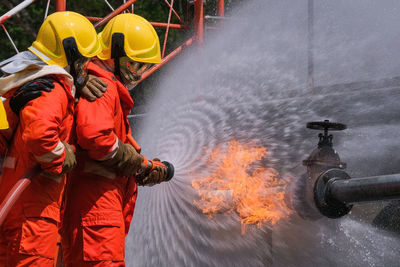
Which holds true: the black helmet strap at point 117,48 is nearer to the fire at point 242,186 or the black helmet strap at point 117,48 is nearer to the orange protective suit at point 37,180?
the orange protective suit at point 37,180

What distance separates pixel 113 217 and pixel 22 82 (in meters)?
0.97

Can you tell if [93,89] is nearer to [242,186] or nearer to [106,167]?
[106,167]

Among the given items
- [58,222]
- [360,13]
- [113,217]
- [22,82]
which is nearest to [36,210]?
[58,222]

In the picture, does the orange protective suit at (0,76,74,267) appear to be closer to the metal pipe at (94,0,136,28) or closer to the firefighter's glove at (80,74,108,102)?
the firefighter's glove at (80,74,108,102)

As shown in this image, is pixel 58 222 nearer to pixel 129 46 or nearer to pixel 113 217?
pixel 113 217

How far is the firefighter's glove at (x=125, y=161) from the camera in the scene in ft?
11.0

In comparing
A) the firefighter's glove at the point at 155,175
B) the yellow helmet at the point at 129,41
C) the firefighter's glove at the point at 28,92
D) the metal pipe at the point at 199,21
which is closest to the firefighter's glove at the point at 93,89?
the firefighter's glove at the point at 28,92

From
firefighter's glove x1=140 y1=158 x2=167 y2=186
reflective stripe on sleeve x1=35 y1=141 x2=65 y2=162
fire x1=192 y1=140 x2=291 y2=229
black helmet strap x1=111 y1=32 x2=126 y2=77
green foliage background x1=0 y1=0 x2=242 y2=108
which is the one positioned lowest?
fire x1=192 y1=140 x2=291 y2=229

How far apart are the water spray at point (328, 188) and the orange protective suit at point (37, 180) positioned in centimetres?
165

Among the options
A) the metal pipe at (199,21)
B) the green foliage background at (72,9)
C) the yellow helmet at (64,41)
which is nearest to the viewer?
the yellow helmet at (64,41)

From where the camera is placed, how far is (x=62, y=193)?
3176 mm

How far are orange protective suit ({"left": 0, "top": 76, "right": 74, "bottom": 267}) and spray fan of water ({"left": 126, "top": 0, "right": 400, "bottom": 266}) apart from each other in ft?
7.76

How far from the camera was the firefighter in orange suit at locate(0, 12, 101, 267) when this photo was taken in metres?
2.89

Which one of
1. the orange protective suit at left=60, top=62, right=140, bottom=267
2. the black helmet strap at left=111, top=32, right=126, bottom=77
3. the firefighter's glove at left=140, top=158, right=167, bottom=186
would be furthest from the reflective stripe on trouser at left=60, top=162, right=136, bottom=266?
the black helmet strap at left=111, top=32, right=126, bottom=77
